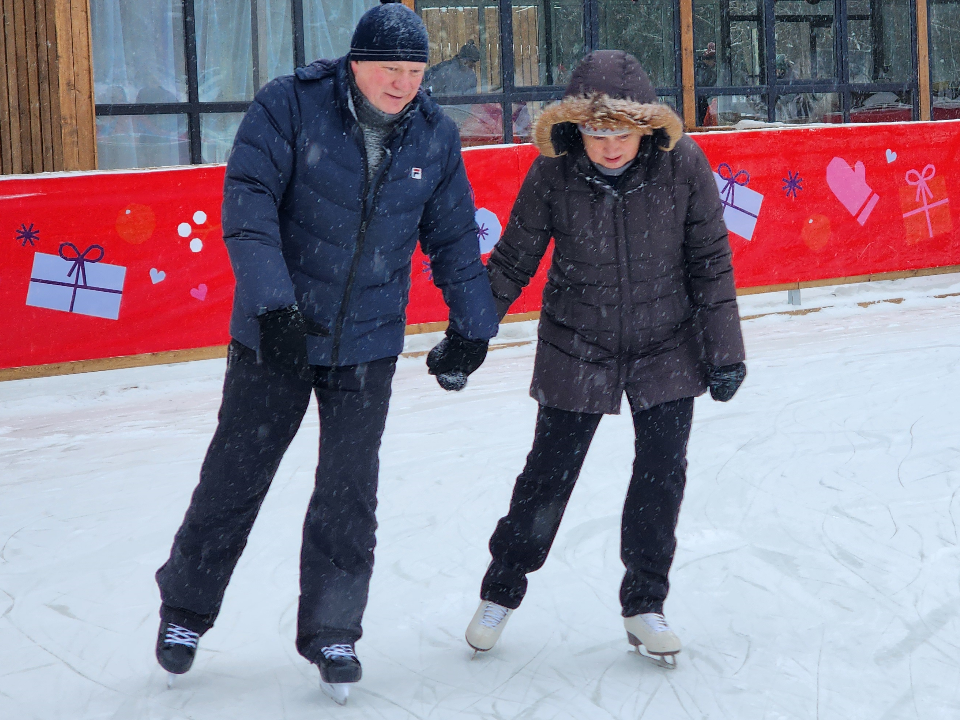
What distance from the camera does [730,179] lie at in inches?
299

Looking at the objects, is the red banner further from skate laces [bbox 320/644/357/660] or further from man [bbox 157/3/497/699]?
skate laces [bbox 320/644/357/660]

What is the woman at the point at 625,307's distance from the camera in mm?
2439

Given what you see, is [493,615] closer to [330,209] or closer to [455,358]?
[455,358]

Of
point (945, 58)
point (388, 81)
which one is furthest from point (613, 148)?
point (945, 58)

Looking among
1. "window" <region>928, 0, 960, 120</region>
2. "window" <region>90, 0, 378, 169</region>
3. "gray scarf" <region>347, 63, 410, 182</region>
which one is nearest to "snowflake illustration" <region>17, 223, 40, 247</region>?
"window" <region>90, 0, 378, 169</region>

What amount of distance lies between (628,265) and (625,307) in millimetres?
97

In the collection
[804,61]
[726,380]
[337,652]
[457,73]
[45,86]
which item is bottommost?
[337,652]

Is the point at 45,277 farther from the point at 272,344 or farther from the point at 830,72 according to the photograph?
the point at 830,72

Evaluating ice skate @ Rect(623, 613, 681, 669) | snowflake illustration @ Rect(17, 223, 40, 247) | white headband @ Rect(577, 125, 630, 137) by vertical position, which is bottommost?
ice skate @ Rect(623, 613, 681, 669)

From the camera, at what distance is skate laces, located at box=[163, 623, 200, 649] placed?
2.41 metres

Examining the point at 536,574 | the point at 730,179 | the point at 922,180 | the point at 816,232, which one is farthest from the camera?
the point at 922,180

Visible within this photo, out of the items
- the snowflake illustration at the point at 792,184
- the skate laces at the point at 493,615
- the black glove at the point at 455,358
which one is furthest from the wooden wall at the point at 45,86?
the skate laces at the point at 493,615

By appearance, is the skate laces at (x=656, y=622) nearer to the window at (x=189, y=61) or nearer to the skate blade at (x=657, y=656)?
the skate blade at (x=657, y=656)

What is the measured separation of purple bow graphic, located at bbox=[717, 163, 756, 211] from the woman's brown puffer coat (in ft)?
17.2
